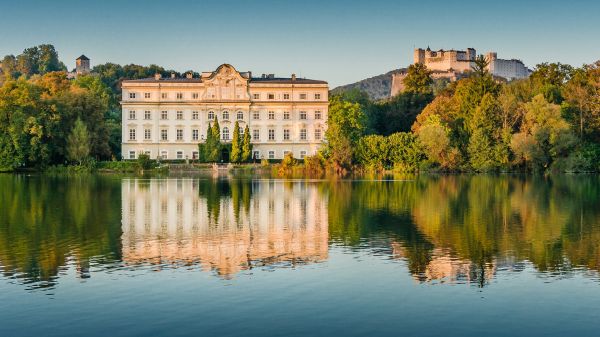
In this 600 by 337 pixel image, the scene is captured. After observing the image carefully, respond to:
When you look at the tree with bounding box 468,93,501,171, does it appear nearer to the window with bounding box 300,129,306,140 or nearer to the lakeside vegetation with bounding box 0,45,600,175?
the lakeside vegetation with bounding box 0,45,600,175

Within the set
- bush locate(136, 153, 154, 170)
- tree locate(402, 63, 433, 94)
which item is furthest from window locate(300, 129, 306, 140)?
bush locate(136, 153, 154, 170)

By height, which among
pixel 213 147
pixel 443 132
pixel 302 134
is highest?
pixel 302 134

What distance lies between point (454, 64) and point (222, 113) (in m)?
79.2

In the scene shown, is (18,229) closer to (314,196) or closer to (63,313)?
(63,313)

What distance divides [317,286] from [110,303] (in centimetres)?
353

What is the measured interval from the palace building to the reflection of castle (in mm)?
44298

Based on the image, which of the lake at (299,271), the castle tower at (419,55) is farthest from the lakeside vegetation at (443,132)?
the castle tower at (419,55)

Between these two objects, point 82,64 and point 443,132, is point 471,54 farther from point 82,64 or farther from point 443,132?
point 443,132

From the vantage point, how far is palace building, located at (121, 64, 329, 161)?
246 feet

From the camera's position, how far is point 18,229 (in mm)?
18797

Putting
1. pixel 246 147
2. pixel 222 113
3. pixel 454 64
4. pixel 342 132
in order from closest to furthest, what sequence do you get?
pixel 342 132 < pixel 246 147 < pixel 222 113 < pixel 454 64

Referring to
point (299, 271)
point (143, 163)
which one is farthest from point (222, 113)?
point (299, 271)

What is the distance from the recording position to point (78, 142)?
58.7 m

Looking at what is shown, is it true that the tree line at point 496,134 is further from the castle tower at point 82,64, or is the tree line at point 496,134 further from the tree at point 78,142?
the castle tower at point 82,64
